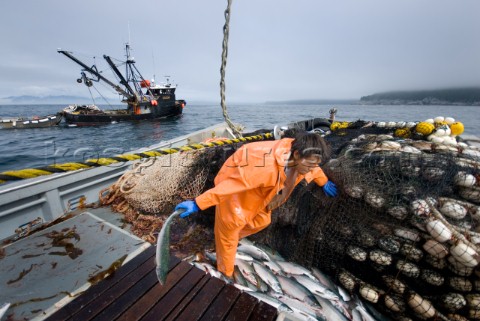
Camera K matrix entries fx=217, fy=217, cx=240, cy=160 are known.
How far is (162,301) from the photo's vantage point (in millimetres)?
2037

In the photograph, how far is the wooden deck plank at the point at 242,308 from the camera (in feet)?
6.43

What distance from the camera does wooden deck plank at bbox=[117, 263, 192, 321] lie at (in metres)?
1.89

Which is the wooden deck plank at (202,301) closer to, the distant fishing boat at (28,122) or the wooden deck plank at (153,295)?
the wooden deck plank at (153,295)

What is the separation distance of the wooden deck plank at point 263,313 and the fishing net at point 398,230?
1.54m

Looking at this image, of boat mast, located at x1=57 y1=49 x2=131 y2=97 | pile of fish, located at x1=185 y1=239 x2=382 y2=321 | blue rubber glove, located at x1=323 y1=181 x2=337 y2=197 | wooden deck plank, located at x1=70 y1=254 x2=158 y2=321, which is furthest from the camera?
boat mast, located at x1=57 y1=49 x2=131 y2=97

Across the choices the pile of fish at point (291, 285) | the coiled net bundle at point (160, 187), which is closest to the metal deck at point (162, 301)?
the pile of fish at point (291, 285)

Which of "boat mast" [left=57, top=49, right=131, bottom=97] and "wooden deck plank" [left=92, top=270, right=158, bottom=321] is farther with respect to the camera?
"boat mast" [left=57, top=49, right=131, bottom=97]

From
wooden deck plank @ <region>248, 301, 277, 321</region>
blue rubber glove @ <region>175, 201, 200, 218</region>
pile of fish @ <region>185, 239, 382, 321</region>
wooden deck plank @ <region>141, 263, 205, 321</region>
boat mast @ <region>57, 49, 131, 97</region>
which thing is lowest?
pile of fish @ <region>185, 239, 382, 321</region>

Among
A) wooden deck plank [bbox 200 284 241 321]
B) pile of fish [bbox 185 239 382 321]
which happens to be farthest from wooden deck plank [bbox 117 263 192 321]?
pile of fish [bbox 185 239 382 321]

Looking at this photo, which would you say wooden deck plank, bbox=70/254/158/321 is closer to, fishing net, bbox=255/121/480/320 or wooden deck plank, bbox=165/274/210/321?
wooden deck plank, bbox=165/274/210/321

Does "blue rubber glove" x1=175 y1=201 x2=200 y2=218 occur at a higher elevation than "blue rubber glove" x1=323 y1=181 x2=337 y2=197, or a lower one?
higher

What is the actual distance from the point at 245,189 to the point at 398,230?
230 cm

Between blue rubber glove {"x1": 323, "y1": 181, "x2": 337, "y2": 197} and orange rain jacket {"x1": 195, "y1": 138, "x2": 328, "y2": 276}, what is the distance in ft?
0.48

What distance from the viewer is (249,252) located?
3.54 metres
